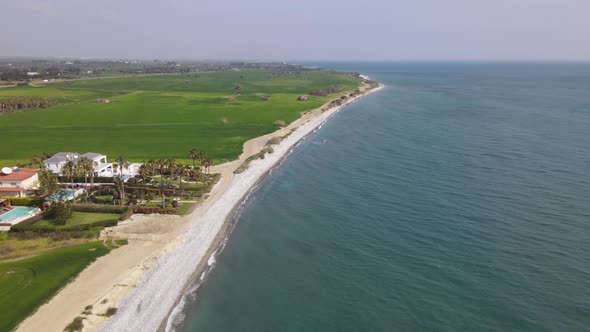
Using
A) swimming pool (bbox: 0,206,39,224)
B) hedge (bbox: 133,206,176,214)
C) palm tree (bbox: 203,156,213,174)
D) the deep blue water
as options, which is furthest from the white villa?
the deep blue water

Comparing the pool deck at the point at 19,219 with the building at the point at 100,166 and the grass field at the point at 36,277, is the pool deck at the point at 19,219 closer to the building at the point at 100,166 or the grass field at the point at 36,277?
the grass field at the point at 36,277

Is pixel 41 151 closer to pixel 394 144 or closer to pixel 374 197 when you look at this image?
pixel 374 197

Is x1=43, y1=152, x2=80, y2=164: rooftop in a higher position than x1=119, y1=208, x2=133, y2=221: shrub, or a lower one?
higher

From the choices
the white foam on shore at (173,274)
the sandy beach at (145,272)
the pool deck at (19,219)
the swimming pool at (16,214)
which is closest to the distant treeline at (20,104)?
the swimming pool at (16,214)

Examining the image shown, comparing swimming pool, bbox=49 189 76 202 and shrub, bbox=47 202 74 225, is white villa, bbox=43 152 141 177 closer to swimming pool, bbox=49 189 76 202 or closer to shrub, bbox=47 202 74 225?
swimming pool, bbox=49 189 76 202

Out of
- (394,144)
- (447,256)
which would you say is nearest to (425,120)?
(394,144)

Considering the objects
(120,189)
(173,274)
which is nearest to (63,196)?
(120,189)

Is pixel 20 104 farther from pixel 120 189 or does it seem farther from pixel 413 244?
pixel 413 244
